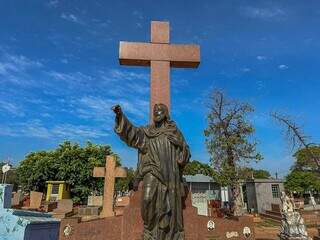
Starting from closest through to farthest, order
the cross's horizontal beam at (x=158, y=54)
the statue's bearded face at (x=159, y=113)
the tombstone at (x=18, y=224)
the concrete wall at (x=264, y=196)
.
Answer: the tombstone at (x=18, y=224) → the statue's bearded face at (x=159, y=113) → the cross's horizontal beam at (x=158, y=54) → the concrete wall at (x=264, y=196)

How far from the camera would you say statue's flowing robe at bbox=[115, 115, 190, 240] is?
14.6 feet

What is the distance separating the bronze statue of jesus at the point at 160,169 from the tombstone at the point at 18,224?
153 cm

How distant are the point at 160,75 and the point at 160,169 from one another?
2.24 m

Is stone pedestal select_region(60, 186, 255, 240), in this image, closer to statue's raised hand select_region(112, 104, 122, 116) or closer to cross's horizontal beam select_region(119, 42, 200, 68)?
statue's raised hand select_region(112, 104, 122, 116)

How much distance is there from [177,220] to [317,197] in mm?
44565

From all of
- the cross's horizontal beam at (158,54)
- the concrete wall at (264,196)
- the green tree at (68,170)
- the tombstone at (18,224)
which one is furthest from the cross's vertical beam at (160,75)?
the concrete wall at (264,196)

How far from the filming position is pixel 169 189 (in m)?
4.57

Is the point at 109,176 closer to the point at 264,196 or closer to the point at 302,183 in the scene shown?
the point at 264,196

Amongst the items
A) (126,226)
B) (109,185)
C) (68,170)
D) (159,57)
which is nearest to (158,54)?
(159,57)

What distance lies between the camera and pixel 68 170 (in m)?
28.0

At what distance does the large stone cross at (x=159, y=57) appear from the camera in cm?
607

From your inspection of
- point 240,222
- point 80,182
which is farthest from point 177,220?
point 80,182

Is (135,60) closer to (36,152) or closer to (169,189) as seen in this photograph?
(169,189)

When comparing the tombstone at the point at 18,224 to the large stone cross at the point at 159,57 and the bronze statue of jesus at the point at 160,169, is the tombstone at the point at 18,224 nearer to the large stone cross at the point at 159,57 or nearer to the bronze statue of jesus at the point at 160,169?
the bronze statue of jesus at the point at 160,169
